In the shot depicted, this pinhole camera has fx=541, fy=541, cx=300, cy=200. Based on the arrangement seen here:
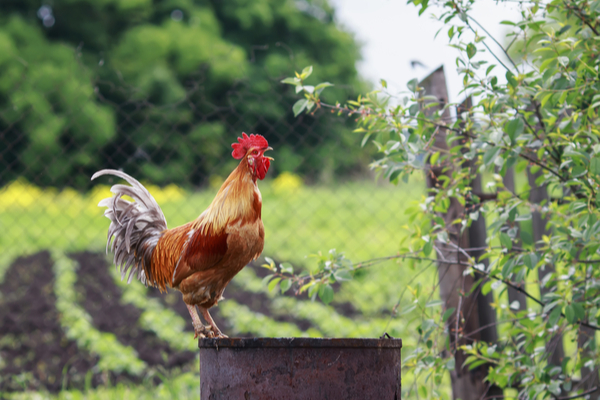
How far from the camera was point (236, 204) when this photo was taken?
1.92m

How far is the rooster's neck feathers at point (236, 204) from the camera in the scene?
191 cm

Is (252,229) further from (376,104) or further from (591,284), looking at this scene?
(591,284)

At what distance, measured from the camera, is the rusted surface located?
1.52m

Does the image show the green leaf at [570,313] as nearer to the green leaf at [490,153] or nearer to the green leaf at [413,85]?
the green leaf at [490,153]

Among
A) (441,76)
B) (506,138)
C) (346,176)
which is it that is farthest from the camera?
(346,176)

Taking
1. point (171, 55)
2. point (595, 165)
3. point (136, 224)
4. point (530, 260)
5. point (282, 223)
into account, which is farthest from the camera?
point (171, 55)

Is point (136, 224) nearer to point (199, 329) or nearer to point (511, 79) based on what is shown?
point (199, 329)

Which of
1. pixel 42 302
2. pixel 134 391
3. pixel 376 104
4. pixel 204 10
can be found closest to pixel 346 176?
pixel 204 10

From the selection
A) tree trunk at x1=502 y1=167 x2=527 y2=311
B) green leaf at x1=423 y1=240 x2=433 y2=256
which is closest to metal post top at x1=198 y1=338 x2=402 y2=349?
green leaf at x1=423 y1=240 x2=433 y2=256

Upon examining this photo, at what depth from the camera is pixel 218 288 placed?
2.00m

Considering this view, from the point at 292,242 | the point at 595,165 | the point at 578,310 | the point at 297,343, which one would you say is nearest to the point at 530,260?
the point at 578,310

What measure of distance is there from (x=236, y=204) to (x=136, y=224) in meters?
0.69

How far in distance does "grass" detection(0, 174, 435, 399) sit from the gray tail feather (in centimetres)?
104

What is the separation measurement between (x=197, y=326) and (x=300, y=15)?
19.7 m
